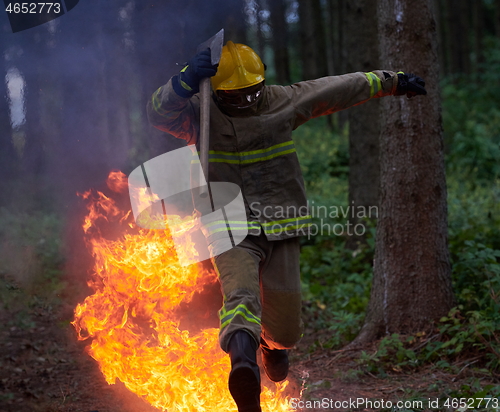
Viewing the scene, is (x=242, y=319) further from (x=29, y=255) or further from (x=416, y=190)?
(x=29, y=255)

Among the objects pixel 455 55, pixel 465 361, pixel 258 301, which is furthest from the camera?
pixel 455 55

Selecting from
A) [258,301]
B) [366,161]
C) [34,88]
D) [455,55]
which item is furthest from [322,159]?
[455,55]

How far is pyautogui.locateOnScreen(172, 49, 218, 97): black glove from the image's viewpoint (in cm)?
322

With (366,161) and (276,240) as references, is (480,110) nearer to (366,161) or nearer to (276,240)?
(366,161)

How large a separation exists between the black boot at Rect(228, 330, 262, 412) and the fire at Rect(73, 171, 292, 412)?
0.91 m

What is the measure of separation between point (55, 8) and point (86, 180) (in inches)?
71.4

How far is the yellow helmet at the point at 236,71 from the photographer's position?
3559 mm

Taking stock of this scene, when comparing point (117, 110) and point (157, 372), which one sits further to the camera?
point (117, 110)

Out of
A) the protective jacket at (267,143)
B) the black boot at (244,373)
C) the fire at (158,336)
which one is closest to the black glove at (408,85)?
the protective jacket at (267,143)

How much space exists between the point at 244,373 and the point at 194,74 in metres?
1.76

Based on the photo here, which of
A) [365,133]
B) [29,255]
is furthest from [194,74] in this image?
[365,133]

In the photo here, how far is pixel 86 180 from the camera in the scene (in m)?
5.95

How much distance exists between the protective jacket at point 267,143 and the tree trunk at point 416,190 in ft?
4.46

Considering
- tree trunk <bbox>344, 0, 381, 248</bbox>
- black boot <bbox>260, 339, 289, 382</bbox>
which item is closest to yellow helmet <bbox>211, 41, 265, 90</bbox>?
black boot <bbox>260, 339, 289, 382</bbox>
